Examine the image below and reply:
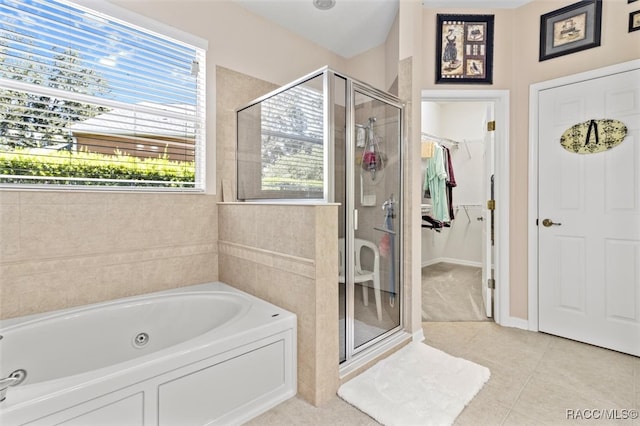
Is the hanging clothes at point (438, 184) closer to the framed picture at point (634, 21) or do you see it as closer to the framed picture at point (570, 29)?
the framed picture at point (570, 29)

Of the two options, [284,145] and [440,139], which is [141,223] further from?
[440,139]

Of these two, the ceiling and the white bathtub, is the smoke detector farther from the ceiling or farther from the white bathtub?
the white bathtub

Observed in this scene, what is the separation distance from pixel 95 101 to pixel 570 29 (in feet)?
11.2

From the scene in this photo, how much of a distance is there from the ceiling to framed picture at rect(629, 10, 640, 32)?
0.72 metres

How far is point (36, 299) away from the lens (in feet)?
5.64

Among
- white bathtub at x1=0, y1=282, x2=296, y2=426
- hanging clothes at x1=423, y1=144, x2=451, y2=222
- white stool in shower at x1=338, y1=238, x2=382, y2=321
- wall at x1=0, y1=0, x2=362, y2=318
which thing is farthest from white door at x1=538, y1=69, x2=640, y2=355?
wall at x1=0, y1=0, x2=362, y2=318

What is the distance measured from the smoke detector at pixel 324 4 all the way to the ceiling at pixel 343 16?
33 millimetres

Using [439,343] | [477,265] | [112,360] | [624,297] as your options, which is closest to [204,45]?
[112,360]

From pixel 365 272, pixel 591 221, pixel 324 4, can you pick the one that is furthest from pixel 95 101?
pixel 591 221

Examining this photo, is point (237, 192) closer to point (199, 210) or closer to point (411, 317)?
point (199, 210)

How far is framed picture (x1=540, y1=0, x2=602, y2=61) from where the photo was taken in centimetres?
225

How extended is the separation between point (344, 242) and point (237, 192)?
3.53ft

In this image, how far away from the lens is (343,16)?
8.82 feet

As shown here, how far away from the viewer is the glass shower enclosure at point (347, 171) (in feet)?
6.04
